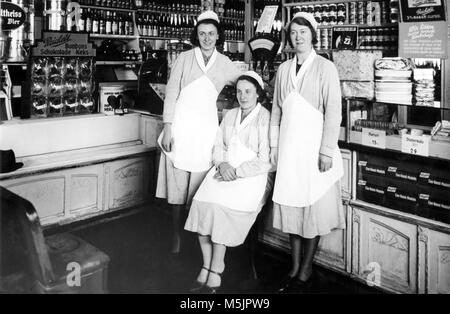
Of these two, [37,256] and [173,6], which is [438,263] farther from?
[173,6]

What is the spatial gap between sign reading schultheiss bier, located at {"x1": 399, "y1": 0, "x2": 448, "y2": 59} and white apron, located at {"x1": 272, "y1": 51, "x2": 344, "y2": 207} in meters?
1.61

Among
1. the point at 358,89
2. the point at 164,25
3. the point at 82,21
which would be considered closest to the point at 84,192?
A: the point at 358,89

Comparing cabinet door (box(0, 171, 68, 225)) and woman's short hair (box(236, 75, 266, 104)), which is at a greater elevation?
woman's short hair (box(236, 75, 266, 104))

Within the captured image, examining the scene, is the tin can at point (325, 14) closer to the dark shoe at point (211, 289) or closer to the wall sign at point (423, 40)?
the wall sign at point (423, 40)

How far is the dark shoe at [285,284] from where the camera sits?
2717 mm

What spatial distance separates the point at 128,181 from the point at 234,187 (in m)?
1.73

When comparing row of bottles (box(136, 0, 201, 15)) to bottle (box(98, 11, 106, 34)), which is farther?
row of bottles (box(136, 0, 201, 15))

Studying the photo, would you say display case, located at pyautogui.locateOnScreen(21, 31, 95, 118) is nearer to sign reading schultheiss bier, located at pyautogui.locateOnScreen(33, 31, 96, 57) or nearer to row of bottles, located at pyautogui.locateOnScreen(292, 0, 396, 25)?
sign reading schultheiss bier, located at pyautogui.locateOnScreen(33, 31, 96, 57)

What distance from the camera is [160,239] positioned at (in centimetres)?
358

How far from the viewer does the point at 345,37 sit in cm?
429

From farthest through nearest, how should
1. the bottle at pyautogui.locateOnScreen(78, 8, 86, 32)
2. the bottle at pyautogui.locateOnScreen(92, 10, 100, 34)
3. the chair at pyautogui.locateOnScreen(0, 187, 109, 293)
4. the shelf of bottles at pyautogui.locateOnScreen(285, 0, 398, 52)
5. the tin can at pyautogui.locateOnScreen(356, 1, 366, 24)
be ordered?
1. the bottle at pyautogui.locateOnScreen(92, 10, 100, 34)
2. the bottle at pyautogui.locateOnScreen(78, 8, 86, 32)
3. the tin can at pyautogui.locateOnScreen(356, 1, 366, 24)
4. the shelf of bottles at pyautogui.locateOnScreen(285, 0, 398, 52)
5. the chair at pyautogui.locateOnScreen(0, 187, 109, 293)

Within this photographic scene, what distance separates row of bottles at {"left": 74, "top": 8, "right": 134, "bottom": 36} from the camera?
637 cm

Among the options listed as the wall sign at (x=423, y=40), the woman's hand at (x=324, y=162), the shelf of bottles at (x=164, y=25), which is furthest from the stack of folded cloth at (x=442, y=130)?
the shelf of bottles at (x=164, y=25)

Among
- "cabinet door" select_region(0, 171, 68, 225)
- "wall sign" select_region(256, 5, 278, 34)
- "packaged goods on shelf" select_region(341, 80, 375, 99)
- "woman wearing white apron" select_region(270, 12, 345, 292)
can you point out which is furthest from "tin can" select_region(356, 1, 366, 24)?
"cabinet door" select_region(0, 171, 68, 225)
